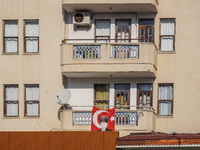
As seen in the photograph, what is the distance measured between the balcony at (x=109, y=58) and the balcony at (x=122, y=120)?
184 centimetres

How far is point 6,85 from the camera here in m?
22.6

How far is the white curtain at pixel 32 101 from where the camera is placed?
885 inches

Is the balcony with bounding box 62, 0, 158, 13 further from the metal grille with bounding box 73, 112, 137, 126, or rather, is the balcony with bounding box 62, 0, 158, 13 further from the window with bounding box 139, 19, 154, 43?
the metal grille with bounding box 73, 112, 137, 126

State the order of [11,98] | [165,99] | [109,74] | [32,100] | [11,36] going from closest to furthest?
[109,74]
[165,99]
[32,100]
[11,98]
[11,36]

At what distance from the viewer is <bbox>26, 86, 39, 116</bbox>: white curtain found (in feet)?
73.8

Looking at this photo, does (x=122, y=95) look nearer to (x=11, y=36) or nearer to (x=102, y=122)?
(x=102, y=122)

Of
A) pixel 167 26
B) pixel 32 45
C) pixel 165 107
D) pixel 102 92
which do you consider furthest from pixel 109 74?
pixel 32 45

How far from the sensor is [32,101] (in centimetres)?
2253

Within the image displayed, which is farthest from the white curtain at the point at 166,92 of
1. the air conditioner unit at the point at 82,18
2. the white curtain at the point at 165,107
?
the air conditioner unit at the point at 82,18

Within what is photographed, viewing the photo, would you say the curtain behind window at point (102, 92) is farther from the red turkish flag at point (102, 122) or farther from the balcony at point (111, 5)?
the balcony at point (111, 5)

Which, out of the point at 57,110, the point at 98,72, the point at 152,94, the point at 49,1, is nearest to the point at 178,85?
the point at 152,94

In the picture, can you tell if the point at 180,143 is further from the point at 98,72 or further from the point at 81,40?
the point at 81,40

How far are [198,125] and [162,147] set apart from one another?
12.4ft

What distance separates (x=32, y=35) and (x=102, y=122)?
18.7 ft
